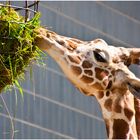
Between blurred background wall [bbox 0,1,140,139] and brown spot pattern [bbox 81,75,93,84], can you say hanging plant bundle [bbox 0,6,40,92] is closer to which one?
brown spot pattern [bbox 81,75,93,84]

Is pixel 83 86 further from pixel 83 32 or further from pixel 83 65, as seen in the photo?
pixel 83 32

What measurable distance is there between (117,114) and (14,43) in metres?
0.92

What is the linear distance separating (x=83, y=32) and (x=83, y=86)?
14645 millimetres

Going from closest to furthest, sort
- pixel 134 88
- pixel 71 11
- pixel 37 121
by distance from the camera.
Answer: pixel 134 88
pixel 37 121
pixel 71 11

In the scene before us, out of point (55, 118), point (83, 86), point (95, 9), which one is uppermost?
point (83, 86)

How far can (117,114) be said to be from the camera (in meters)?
8.22

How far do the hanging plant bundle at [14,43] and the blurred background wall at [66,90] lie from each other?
39.0ft

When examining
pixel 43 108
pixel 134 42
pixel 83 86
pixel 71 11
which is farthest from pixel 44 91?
pixel 83 86

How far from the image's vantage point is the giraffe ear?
7959mm

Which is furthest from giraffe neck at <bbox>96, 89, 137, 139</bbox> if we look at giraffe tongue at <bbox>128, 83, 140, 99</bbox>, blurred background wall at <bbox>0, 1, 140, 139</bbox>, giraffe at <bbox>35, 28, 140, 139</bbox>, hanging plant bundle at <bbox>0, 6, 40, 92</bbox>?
blurred background wall at <bbox>0, 1, 140, 139</bbox>

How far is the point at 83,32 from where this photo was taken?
22.9m

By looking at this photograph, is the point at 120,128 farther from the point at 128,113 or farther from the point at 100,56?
the point at 100,56

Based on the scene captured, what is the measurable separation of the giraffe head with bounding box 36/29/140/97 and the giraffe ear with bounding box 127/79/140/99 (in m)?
0.09

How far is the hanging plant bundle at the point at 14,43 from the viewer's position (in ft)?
26.2
